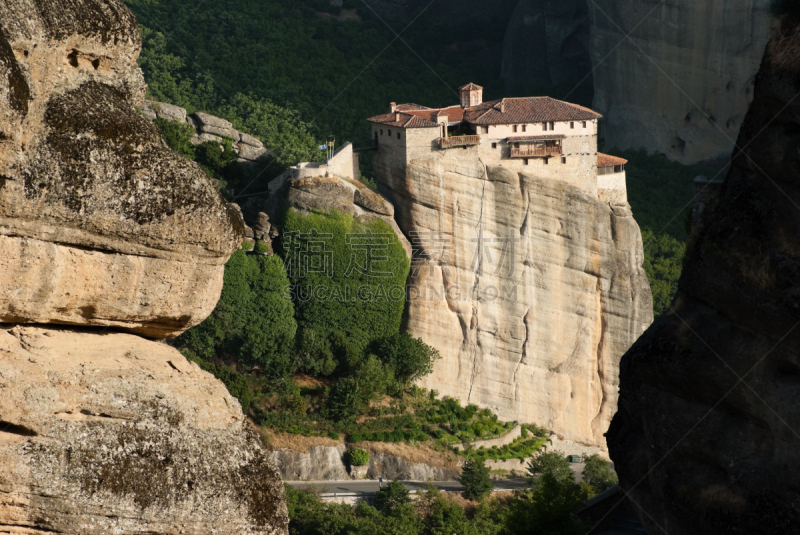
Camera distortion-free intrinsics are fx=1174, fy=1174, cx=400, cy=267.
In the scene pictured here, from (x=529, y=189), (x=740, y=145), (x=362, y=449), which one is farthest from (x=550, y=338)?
(x=740, y=145)

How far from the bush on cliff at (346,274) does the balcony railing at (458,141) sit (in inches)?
125

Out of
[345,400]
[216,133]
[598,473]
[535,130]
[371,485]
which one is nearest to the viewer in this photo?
[371,485]

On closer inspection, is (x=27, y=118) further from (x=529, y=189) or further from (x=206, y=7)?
(x=206, y=7)

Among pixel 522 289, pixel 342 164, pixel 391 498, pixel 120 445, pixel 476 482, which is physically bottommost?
A: pixel 391 498

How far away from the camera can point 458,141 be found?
123 feet

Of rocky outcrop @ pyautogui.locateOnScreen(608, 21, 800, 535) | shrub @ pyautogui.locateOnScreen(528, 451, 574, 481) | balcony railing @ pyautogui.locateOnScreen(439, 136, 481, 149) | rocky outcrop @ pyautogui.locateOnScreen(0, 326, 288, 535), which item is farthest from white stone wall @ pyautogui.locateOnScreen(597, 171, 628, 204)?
rocky outcrop @ pyautogui.locateOnScreen(0, 326, 288, 535)

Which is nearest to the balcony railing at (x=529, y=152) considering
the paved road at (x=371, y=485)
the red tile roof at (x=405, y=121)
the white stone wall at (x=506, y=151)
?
the white stone wall at (x=506, y=151)

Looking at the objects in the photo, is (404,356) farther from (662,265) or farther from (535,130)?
(662,265)

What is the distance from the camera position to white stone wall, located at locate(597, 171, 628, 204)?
39.6 m

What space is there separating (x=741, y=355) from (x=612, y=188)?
2710cm

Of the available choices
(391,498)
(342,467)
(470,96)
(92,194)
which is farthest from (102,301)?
(470,96)

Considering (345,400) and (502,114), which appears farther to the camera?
(502,114)

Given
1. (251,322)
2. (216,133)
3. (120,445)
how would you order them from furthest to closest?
(216,133) → (251,322) → (120,445)

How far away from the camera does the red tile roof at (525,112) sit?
1499 inches
